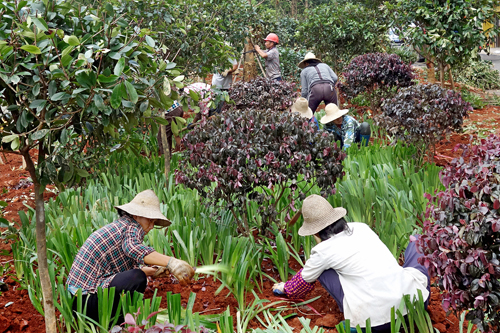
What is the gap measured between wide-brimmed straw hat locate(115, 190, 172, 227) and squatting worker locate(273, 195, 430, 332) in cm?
87

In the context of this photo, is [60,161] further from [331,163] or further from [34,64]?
[331,163]

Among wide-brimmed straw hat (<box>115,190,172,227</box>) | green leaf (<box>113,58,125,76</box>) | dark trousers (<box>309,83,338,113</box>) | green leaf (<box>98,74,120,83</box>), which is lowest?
dark trousers (<box>309,83,338,113</box>)

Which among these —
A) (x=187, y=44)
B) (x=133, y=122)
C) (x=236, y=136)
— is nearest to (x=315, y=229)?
(x=236, y=136)

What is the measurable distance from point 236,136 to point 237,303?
3.74ft

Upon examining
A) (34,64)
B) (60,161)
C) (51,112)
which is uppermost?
(34,64)

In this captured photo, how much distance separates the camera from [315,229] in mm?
2820

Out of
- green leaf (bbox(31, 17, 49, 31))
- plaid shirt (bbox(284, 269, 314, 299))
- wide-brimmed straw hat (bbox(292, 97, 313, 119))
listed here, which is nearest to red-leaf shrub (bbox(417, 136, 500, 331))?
plaid shirt (bbox(284, 269, 314, 299))

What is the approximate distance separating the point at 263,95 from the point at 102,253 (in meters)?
4.50

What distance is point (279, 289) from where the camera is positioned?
3066 millimetres

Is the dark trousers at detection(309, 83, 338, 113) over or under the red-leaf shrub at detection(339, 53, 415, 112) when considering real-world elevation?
over

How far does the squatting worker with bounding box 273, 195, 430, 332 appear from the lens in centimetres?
257

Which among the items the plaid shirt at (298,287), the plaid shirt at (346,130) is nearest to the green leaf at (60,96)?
the plaid shirt at (298,287)

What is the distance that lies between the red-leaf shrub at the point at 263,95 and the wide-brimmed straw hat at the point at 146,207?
4.06 metres

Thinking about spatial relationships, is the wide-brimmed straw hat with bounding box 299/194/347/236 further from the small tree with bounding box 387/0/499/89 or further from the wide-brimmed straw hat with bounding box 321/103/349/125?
the small tree with bounding box 387/0/499/89
